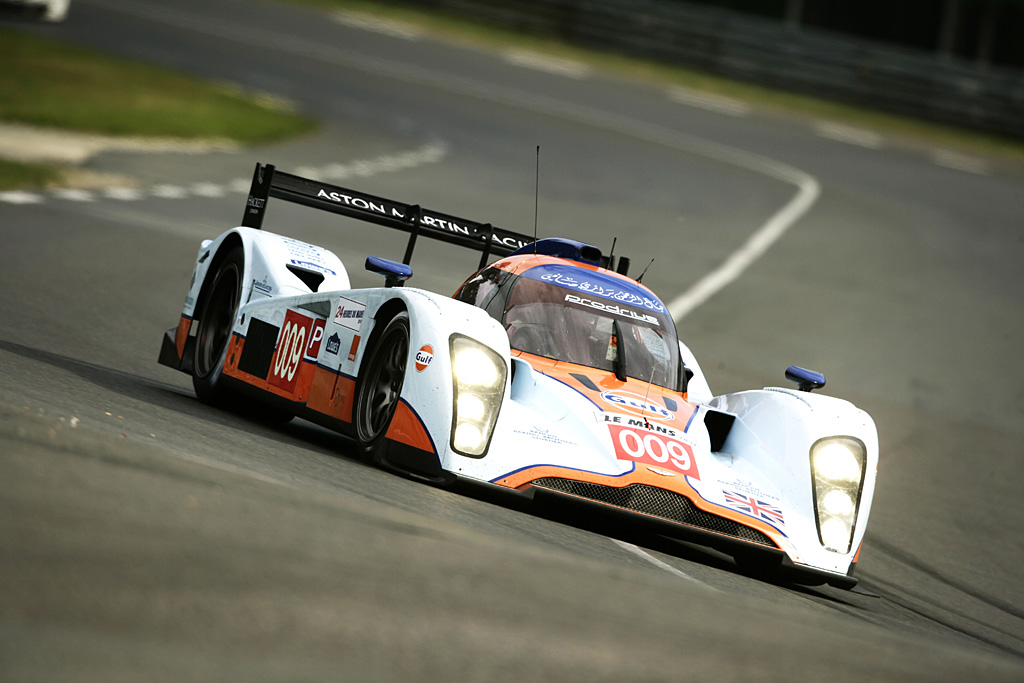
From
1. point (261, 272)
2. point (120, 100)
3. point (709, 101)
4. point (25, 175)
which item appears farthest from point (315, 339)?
point (709, 101)

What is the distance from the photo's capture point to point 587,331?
7668 millimetres

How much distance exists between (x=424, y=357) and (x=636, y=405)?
1161 millimetres

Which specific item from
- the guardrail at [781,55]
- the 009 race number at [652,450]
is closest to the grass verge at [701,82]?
the guardrail at [781,55]

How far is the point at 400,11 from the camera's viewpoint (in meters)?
35.7

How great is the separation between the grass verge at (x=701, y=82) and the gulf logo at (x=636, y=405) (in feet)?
81.8

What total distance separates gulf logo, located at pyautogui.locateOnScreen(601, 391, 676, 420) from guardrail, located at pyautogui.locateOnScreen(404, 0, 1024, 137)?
27018 mm

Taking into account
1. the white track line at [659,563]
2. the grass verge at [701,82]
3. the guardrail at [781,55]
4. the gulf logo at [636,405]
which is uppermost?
the guardrail at [781,55]

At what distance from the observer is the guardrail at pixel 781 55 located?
105 feet

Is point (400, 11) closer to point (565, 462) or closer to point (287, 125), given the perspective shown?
point (287, 125)

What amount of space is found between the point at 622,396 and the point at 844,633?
2.12 meters

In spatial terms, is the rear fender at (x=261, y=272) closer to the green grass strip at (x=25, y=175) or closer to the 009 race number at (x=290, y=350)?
the 009 race number at (x=290, y=350)

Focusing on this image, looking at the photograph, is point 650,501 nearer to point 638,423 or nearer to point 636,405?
point 638,423

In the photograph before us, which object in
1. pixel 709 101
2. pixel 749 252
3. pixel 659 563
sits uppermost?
pixel 709 101

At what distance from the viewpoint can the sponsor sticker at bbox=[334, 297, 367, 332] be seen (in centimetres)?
735
